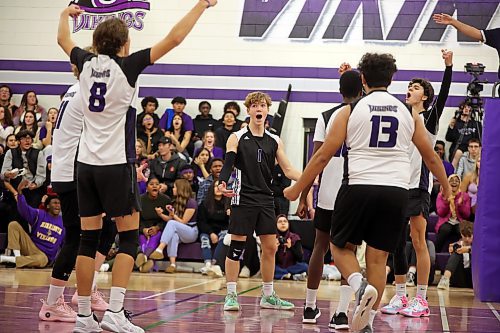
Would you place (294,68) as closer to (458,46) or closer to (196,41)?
(196,41)

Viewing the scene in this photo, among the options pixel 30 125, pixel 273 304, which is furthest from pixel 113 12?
pixel 273 304

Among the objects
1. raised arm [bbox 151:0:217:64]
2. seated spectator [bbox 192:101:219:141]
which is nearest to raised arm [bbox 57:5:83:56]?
raised arm [bbox 151:0:217:64]

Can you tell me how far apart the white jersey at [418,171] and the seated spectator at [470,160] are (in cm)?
626

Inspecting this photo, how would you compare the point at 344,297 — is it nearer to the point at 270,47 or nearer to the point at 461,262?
the point at 461,262

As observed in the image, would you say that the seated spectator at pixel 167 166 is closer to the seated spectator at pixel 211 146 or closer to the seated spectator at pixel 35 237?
the seated spectator at pixel 211 146

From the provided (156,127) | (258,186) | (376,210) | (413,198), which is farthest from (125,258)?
(156,127)

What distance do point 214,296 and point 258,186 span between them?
59.8 inches

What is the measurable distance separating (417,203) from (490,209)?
204cm

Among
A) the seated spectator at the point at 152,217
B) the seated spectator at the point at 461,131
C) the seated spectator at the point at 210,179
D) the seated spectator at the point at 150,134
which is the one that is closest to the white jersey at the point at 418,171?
the seated spectator at the point at 210,179

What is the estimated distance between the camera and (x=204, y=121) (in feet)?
51.0

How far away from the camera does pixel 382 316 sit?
7.21 m

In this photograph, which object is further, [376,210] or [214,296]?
[214,296]

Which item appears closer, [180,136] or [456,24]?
[456,24]

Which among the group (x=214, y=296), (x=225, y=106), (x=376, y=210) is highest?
(x=225, y=106)
